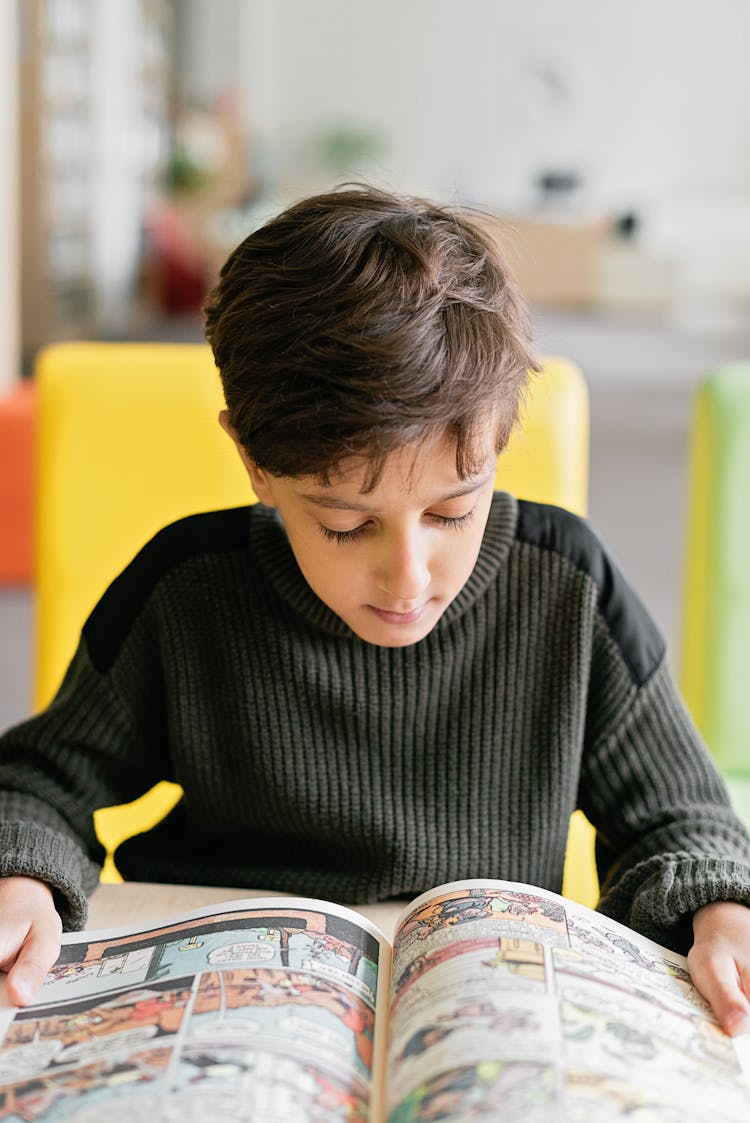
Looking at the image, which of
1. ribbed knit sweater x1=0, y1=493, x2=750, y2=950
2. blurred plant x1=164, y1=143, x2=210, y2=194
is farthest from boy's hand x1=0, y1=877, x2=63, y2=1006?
blurred plant x1=164, y1=143, x2=210, y2=194

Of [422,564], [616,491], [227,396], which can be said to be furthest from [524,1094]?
[616,491]

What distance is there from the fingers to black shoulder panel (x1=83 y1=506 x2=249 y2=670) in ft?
1.38

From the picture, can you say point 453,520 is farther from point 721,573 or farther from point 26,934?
point 721,573

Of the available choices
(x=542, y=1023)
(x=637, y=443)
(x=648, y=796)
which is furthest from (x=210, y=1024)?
(x=637, y=443)

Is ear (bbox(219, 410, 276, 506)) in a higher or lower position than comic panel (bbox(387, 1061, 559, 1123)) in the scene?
higher

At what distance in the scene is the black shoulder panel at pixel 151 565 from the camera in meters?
0.93

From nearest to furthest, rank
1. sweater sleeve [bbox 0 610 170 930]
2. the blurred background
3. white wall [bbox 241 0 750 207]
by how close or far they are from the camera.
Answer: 1. sweater sleeve [bbox 0 610 170 930]
2. the blurred background
3. white wall [bbox 241 0 750 207]

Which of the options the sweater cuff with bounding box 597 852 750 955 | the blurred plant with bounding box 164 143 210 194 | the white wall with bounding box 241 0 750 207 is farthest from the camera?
the white wall with bounding box 241 0 750 207

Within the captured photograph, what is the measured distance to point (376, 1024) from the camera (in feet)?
2.11

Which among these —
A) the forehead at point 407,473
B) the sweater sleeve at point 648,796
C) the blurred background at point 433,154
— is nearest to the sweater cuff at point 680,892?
the sweater sleeve at point 648,796

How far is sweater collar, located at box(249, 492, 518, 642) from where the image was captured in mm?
896

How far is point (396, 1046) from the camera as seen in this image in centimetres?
61

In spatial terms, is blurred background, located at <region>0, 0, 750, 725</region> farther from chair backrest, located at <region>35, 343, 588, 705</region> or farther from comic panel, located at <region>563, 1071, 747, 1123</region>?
comic panel, located at <region>563, 1071, 747, 1123</region>

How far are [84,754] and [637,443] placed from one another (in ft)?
13.2
